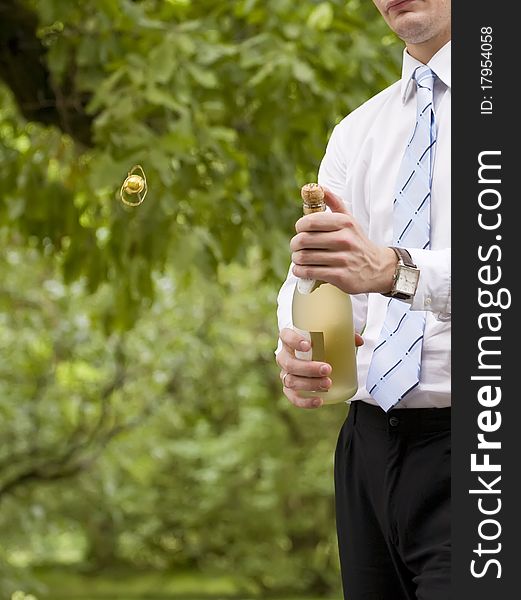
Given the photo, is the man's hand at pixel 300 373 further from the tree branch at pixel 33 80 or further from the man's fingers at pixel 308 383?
the tree branch at pixel 33 80

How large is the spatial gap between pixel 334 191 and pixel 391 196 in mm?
133

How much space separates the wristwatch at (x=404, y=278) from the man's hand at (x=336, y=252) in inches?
1.4

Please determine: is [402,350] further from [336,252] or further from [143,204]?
[143,204]

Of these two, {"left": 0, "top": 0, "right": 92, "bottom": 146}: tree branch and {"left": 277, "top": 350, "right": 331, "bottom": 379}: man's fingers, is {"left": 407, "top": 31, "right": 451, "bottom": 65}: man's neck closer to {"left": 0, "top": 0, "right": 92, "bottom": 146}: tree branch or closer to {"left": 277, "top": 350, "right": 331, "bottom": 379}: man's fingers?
{"left": 277, "top": 350, "right": 331, "bottom": 379}: man's fingers

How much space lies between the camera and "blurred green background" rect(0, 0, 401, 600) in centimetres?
324

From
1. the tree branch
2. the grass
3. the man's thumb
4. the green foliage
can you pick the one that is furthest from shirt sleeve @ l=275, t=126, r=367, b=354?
the grass

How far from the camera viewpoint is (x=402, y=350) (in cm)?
152

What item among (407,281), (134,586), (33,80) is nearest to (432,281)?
(407,281)

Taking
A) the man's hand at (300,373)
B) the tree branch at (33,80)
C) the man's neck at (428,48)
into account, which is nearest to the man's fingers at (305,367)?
the man's hand at (300,373)

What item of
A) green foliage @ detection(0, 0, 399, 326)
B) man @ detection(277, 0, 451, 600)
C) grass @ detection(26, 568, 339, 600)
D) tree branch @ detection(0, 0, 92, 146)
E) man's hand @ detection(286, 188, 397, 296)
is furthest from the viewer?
grass @ detection(26, 568, 339, 600)

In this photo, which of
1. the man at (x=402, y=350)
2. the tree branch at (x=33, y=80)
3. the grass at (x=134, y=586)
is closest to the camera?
the man at (x=402, y=350)

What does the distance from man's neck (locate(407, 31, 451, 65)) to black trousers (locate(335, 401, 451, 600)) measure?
463 millimetres

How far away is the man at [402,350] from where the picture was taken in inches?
58.3

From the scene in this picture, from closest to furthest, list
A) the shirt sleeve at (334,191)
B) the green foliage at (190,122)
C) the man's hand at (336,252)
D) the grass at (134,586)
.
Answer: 1. the man's hand at (336,252)
2. the shirt sleeve at (334,191)
3. the green foliage at (190,122)
4. the grass at (134,586)
